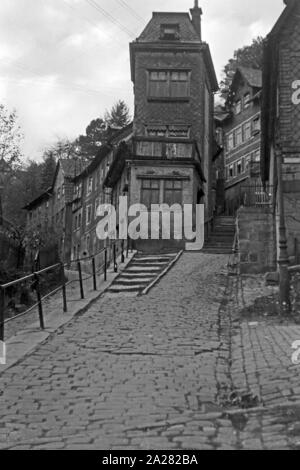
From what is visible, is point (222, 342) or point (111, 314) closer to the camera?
point (222, 342)

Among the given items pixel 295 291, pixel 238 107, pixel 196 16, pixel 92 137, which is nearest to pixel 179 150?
pixel 196 16

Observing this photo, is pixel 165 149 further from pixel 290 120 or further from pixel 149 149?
pixel 290 120

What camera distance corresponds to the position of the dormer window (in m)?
35.3

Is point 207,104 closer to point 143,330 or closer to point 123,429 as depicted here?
point 143,330

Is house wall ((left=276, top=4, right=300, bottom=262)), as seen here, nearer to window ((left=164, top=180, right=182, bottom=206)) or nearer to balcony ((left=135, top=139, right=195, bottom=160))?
window ((left=164, top=180, right=182, bottom=206))

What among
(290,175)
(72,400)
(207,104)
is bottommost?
(72,400)

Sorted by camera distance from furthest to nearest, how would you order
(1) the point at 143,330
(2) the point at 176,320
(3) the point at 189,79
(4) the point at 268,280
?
1. (3) the point at 189,79
2. (4) the point at 268,280
3. (2) the point at 176,320
4. (1) the point at 143,330

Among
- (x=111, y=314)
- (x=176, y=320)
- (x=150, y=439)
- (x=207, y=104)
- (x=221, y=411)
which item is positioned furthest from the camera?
(x=207, y=104)

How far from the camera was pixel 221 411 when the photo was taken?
18.4 ft

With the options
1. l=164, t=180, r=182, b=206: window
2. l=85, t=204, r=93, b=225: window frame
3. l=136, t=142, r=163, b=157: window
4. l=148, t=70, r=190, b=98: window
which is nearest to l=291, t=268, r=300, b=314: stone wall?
l=164, t=180, r=182, b=206: window

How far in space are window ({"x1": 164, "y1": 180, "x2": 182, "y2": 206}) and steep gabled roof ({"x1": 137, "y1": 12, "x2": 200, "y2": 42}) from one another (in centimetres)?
1264

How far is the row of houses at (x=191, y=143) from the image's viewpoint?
53.3ft

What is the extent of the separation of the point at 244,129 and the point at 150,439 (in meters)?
47.6

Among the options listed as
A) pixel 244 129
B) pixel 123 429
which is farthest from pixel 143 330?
pixel 244 129
